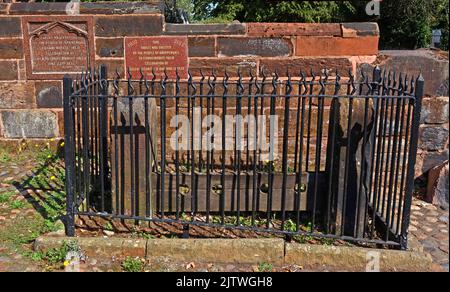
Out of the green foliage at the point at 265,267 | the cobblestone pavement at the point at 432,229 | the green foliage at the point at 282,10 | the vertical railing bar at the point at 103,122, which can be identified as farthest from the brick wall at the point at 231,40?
the green foliage at the point at 282,10

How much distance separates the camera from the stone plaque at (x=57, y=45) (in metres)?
6.34

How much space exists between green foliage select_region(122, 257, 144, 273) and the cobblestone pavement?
7.99 feet

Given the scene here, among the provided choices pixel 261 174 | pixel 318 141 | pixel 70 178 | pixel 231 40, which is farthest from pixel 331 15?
pixel 70 178

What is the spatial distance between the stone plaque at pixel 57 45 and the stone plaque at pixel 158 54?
56 cm

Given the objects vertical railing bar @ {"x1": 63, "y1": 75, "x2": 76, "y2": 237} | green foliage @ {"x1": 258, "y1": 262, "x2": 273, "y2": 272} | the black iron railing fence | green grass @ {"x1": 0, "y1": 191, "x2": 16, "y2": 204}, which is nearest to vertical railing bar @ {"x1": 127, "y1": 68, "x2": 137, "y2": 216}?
the black iron railing fence

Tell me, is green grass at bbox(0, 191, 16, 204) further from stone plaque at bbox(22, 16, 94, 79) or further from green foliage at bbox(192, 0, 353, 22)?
green foliage at bbox(192, 0, 353, 22)

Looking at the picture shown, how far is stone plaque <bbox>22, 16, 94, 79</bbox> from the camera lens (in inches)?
250

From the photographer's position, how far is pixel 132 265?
3803 mm

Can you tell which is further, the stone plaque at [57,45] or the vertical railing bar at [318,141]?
the stone plaque at [57,45]

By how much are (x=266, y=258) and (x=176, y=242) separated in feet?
2.43

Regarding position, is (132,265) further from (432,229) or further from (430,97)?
(430,97)

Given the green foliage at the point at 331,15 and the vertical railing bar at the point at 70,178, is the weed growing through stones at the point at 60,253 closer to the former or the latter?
the vertical railing bar at the point at 70,178

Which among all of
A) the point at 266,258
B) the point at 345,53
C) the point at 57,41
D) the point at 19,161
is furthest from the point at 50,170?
the point at 345,53

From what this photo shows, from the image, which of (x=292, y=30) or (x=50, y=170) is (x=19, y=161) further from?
(x=292, y=30)
